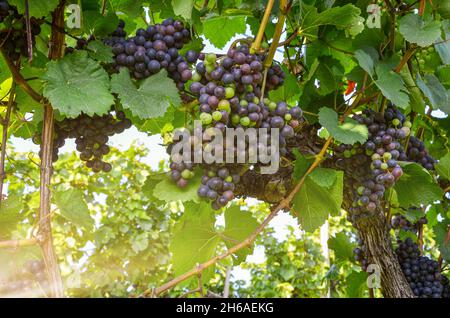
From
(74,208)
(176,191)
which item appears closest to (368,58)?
(176,191)

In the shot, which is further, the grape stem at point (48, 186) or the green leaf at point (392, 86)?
the green leaf at point (392, 86)

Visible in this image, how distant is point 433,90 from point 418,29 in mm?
232

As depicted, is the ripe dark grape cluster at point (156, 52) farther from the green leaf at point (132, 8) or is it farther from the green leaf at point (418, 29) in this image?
the green leaf at point (418, 29)

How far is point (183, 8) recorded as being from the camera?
4.64 ft

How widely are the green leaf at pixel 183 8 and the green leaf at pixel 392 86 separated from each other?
571 mm

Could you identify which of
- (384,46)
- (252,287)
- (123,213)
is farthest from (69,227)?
(384,46)

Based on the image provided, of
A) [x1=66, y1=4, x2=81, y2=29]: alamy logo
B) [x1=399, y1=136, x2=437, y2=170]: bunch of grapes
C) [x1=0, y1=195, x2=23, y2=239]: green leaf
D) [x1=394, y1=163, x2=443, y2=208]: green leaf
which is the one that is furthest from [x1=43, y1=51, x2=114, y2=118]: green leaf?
[x1=399, y1=136, x2=437, y2=170]: bunch of grapes

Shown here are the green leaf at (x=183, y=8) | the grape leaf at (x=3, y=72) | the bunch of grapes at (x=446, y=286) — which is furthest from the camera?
the bunch of grapes at (x=446, y=286)

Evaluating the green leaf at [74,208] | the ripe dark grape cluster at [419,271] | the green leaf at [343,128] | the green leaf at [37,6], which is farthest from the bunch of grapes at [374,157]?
the green leaf at [37,6]

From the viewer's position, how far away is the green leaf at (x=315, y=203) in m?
1.59

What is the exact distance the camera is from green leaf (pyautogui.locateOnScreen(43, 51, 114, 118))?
4.02ft

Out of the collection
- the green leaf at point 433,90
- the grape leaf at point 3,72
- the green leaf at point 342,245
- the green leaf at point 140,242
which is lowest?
the green leaf at point 140,242

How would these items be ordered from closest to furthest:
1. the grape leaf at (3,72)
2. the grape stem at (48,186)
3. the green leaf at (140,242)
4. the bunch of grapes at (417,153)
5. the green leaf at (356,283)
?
the grape stem at (48,186), the grape leaf at (3,72), the bunch of grapes at (417,153), the green leaf at (356,283), the green leaf at (140,242)

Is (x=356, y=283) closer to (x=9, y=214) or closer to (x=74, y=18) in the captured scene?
(x=9, y=214)
